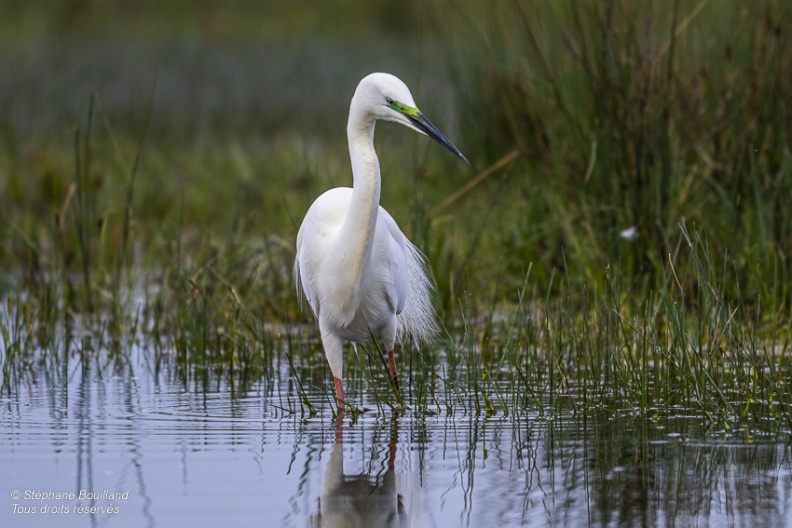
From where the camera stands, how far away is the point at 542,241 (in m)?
6.63

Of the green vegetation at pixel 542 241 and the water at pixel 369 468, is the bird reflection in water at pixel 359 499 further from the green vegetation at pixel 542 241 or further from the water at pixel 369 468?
the green vegetation at pixel 542 241

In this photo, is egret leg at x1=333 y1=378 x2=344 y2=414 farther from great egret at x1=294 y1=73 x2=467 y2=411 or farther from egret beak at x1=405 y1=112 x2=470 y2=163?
egret beak at x1=405 y1=112 x2=470 y2=163

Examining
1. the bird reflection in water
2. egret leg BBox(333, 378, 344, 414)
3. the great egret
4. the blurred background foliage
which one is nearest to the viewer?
the bird reflection in water

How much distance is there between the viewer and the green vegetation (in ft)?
14.8

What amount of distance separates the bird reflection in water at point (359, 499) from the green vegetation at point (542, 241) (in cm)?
70

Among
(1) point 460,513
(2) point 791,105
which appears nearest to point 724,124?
(2) point 791,105

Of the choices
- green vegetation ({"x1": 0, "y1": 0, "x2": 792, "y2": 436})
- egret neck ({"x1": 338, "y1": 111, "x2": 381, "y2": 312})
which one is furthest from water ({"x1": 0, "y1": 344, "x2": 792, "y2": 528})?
egret neck ({"x1": 338, "y1": 111, "x2": 381, "y2": 312})

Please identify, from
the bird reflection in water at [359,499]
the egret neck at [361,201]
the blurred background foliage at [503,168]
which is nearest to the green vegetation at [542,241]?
the blurred background foliage at [503,168]

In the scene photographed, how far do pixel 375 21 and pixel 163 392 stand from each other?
1532 cm

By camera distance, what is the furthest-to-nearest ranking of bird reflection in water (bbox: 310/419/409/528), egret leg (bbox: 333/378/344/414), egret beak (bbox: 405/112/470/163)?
1. egret leg (bbox: 333/378/344/414)
2. egret beak (bbox: 405/112/470/163)
3. bird reflection in water (bbox: 310/419/409/528)

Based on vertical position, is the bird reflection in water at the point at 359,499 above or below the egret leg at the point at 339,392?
below

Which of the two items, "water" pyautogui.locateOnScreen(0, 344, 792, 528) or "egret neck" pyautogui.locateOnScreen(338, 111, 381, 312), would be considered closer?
"water" pyautogui.locateOnScreen(0, 344, 792, 528)

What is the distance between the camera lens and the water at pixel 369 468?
3316 mm

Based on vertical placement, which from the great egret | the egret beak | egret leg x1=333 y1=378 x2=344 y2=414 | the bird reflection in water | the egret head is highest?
the egret head
